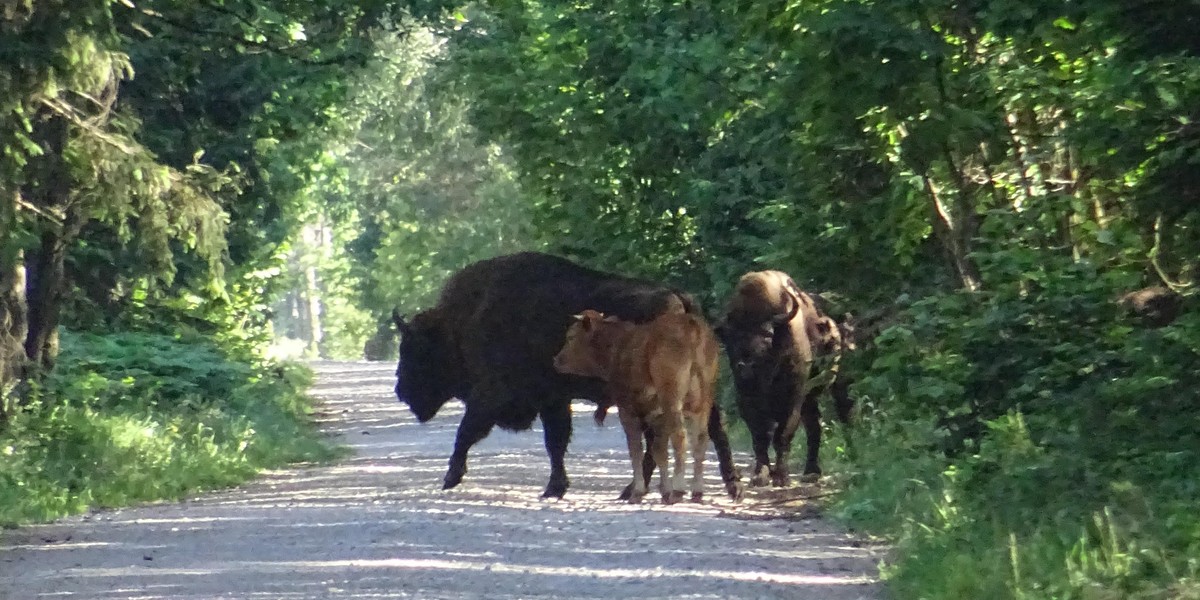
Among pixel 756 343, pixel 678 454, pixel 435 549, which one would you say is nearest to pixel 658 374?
pixel 678 454

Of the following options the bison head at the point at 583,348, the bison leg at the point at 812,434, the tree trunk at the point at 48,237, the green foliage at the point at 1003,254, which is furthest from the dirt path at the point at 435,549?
the tree trunk at the point at 48,237

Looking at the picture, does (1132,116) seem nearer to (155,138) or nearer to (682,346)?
(682,346)

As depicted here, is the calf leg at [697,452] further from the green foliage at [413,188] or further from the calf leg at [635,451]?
the green foliage at [413,188]

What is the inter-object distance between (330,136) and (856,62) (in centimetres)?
2469

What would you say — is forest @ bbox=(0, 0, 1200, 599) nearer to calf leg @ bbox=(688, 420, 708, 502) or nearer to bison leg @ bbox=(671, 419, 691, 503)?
calf leg @ bbox=(688, 420, 708, 502)

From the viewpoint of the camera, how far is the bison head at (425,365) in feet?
53.9

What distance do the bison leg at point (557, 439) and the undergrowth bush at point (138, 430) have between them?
3.42 m

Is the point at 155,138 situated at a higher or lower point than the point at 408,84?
lower

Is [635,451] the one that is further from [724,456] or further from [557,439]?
[557,439]

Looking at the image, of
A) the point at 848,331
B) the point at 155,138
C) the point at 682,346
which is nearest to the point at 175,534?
the point at 682,346

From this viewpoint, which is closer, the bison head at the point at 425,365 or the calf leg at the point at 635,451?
the calf leg at the point at 635,451

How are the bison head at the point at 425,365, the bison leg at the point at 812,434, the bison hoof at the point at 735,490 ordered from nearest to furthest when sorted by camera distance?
the bison hoof at the point at 735,490 < the bison leg at the point at 812,434 < the bison head at the point at 425,365

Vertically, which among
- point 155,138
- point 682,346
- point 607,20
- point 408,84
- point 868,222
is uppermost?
point 408,84

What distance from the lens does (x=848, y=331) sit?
15.7 m
